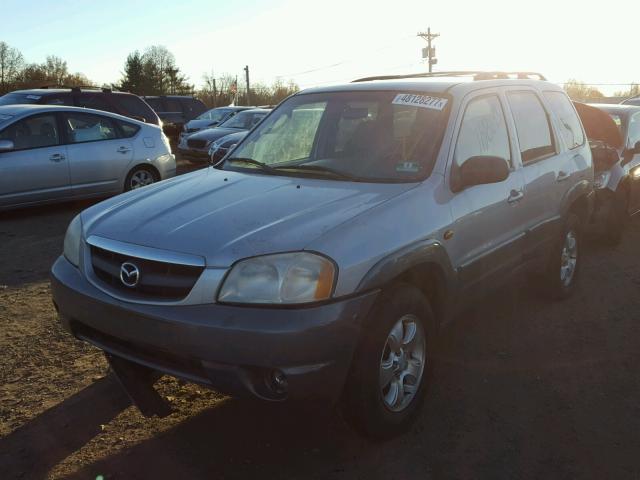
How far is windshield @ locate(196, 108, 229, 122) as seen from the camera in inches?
755

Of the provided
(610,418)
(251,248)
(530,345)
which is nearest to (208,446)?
(251,248)

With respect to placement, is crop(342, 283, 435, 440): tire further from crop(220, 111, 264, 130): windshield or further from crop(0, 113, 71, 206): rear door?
crop(220, 111, 264, 130): windshield

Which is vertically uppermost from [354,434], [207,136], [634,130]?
[634,130]

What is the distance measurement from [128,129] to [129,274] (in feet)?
24.4

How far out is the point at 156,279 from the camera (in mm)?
2807

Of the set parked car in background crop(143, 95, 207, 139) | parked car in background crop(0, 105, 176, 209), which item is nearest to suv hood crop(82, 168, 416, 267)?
parked car in background crop(0, 105, 176, 209)

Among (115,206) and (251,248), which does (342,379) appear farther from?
(115,206)

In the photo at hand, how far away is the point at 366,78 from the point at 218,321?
2.96 meters

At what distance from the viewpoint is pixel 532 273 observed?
16.3 feet

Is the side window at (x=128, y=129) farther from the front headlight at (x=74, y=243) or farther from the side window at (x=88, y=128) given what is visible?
the front headlight at (x=74, y=243)

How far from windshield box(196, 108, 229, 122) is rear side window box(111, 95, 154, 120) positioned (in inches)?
250

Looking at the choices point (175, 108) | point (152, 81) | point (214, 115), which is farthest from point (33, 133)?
point (152, 81)

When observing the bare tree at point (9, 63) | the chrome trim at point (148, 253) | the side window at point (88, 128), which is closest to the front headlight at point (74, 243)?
the chrome trim at point (148, 253)

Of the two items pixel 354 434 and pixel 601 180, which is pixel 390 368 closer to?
pixel 354 434
